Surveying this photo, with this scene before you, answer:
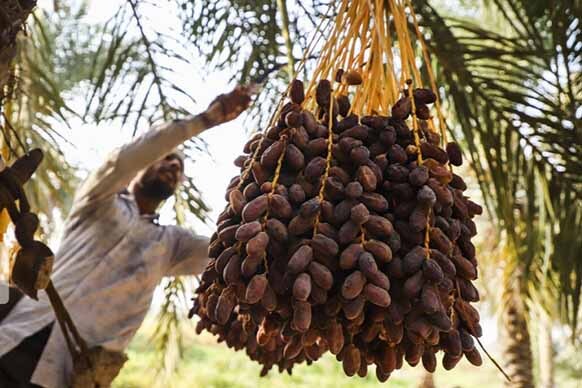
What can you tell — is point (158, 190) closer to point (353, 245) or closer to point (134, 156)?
point (134, 156)

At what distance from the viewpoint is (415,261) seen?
982mm

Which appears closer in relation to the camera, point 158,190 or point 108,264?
point 108,264

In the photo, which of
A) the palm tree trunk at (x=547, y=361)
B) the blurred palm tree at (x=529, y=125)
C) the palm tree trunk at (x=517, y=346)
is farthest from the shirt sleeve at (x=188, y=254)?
the palm tree trunk at (x=547, y=361)

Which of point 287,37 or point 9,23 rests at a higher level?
point 287,37

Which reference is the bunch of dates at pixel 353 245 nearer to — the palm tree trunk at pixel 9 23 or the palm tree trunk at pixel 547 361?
the palm tree trunk at pixel 9 23

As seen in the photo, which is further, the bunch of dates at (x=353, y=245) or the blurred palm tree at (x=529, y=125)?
the blurred palm tree at (x=529, y=125)

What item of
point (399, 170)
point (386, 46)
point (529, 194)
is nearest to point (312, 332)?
point (399, 170)

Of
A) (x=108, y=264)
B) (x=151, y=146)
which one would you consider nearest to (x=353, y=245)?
(x=151, y=146)

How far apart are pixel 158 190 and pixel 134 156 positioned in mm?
497

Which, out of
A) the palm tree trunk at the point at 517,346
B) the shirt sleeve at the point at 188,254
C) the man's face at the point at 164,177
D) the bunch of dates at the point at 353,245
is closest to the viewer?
the bunch of dates at the point at 353,245

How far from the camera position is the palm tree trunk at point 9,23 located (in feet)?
4.09

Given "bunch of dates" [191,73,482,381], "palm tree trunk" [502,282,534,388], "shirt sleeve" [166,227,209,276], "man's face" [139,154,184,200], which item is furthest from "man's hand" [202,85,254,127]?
"palm tree trunk" [502,282,534,388]

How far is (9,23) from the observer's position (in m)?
1.25

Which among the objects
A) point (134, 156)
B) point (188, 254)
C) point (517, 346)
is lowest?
point (188, 254)
